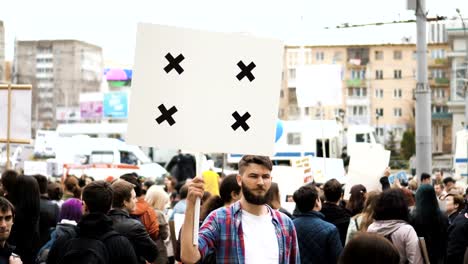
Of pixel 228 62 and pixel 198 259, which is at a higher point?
pixel 228 62

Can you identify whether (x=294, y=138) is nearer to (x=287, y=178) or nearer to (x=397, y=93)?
(x=287, y=178)

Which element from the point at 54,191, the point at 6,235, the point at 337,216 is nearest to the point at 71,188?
the point at 54,191

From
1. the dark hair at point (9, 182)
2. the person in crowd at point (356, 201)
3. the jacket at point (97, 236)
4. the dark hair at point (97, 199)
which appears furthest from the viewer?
the person in crowd at point (356, 201)

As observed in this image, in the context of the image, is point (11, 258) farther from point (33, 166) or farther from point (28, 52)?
point (28, 52)

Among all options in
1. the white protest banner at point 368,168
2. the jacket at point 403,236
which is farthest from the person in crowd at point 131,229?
the white protest banner at point 368,168

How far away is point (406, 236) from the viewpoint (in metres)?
8.25

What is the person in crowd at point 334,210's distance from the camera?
407 inches

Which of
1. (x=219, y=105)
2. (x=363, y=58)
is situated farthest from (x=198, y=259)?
(x=363, y=58)

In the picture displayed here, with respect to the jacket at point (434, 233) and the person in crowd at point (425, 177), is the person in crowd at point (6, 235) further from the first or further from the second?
the person in crowd at point (425, 177)

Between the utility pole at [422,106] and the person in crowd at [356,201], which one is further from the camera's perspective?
the utility pole at [422,106]

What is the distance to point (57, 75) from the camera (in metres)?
137

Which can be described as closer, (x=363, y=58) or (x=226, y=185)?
(x=226, y=185)

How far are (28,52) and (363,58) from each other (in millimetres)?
39403

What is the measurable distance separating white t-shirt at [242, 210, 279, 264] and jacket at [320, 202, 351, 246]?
398 cm
